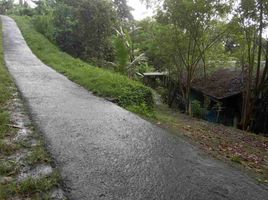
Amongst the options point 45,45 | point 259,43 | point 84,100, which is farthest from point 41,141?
point 45,45

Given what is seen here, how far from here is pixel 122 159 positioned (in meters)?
4.49

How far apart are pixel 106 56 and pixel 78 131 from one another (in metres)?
12.7

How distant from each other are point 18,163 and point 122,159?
131 cm

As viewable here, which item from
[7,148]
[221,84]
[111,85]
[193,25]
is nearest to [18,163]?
[7,148]

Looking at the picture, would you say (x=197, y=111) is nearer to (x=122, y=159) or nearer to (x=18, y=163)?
(x=122, y=159)

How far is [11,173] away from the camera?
3.76 meters

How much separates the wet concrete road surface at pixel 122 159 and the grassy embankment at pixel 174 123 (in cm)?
67

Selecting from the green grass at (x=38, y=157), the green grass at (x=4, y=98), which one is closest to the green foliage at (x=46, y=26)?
the green grass at (x=4, y=98)

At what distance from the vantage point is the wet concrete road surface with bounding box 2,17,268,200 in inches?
147

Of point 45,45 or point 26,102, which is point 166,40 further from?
point 26,102

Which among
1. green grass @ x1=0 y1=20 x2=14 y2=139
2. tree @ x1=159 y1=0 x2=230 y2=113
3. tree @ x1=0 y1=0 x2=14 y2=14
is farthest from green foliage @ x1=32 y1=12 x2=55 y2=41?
tree @ x1=0 y1=0 x2=14 y2=14

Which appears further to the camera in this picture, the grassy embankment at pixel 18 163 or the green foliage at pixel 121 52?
the green foliage at pixel 121 52

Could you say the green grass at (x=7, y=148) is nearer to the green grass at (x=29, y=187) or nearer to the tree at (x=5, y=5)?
the green grass at (x=29, y=187)

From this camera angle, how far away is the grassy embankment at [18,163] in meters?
3.39
